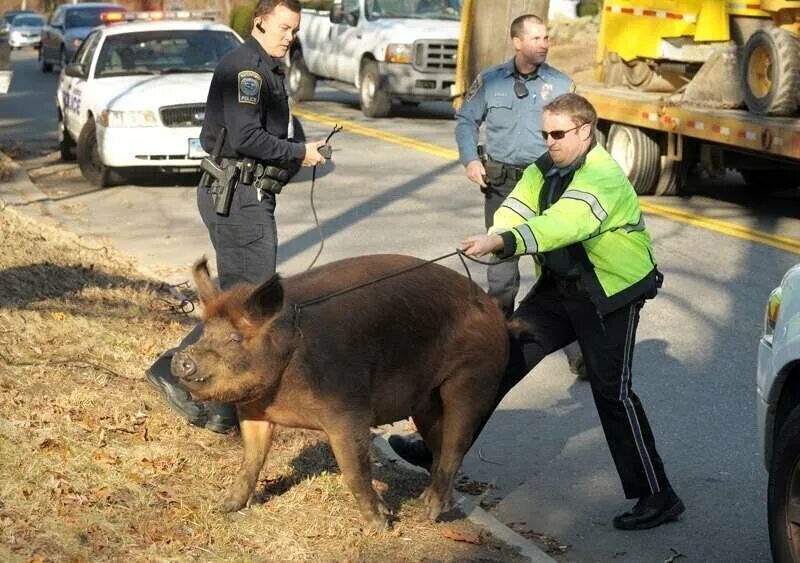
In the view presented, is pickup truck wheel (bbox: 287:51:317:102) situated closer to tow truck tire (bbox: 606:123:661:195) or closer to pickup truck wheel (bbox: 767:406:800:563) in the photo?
tow truck tire (bbox: 606:123:661:195)

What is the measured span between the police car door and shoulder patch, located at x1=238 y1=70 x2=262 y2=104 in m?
10.9

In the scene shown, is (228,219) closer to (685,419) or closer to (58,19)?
(685,419)

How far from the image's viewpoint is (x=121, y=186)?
1669 cm

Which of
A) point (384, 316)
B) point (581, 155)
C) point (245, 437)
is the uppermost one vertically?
point (581, 155)

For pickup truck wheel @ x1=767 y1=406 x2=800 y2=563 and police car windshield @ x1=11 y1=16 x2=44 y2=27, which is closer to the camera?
pickup truck wheel @ x1=767 y1=406 x2=800 y2=563

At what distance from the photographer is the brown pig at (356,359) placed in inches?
199

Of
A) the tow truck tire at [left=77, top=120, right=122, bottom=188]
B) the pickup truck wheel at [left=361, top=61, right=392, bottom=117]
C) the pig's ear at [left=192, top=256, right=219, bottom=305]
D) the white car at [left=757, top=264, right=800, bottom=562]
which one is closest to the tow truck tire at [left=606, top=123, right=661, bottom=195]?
the tow truck tire at [left=77, top=120, right=122, bottom=188]

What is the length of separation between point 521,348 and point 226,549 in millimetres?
1644

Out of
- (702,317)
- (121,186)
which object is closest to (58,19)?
(121,186)

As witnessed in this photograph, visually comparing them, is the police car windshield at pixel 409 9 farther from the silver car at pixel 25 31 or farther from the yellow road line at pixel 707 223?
the silver car at pixel 25 31

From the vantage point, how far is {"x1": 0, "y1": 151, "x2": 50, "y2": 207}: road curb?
15.1 meters

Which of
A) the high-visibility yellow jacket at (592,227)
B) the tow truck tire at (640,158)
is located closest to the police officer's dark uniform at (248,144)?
the high-visibility yellow jacket at (592,227)

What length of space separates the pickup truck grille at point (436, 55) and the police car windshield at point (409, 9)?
1349mm

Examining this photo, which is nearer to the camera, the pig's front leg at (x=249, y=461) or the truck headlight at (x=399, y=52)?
the pig's front leg at (x=249, y=461)
